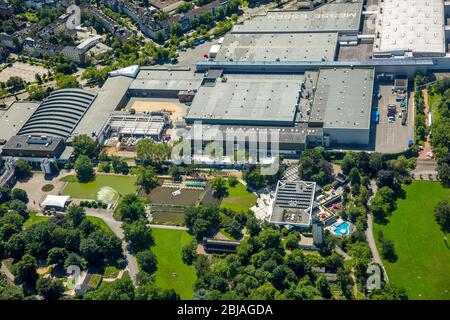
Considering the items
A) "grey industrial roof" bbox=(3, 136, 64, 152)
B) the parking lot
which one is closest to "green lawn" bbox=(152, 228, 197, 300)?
"grey industrial roof" bbox=(3, 136, 64, 152)

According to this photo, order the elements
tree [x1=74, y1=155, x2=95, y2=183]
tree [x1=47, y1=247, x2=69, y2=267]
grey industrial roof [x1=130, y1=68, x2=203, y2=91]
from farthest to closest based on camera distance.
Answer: grey industrial roof [x1=130, y1=68, x2=203, y2=91], tree [x1=74, y1=155, x2=95, y2=183], tree [x1=47, y1=247, x2=69, y2=267]

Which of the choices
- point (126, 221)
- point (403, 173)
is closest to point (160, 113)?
point (126, 221)

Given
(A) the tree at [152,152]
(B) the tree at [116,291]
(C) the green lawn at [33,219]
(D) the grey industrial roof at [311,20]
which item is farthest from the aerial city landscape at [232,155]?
(D) the grey industrial roof at [311,20]

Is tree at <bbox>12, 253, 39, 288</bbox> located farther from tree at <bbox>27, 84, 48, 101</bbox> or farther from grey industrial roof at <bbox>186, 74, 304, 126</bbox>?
tree at <bbox>27, 84, 48, 101</bbox>

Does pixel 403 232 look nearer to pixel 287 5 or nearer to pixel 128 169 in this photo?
pixel 128 169

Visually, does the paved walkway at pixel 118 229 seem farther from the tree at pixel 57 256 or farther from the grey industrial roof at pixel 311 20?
the grey industrial roof at pixel 311 20

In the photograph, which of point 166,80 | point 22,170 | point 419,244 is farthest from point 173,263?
point 166,80
